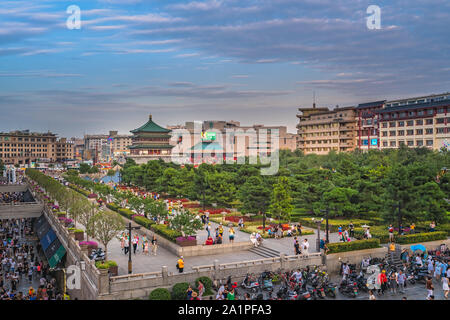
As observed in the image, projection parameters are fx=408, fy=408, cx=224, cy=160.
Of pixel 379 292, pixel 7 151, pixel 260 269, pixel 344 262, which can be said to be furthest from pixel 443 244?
pixel 7 151

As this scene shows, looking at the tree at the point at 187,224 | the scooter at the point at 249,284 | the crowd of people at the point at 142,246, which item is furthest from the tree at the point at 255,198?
the scooter at the point at 249,284

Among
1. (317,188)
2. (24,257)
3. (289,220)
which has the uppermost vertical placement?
(317,188)

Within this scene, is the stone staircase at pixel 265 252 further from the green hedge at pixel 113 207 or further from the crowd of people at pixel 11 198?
the crowd of people at pixel 11 198

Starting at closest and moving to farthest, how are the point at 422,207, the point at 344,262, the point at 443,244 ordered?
the point at 344,262 → the point at 443,244 → the point at 422,207

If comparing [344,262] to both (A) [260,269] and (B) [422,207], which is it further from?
(B) [422,207]

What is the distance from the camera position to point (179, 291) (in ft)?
66.0

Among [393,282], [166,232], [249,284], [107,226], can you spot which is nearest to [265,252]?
[249,284]

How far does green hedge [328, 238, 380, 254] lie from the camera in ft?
85.8

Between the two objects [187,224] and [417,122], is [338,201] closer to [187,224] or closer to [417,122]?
[187,224]

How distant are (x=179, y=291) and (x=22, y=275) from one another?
Result: 1769cm

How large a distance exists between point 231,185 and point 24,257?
23001 mm

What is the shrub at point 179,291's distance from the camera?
65.9ft

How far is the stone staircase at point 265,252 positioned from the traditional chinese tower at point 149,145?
77.8 m

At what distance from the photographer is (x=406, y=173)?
109 feet
